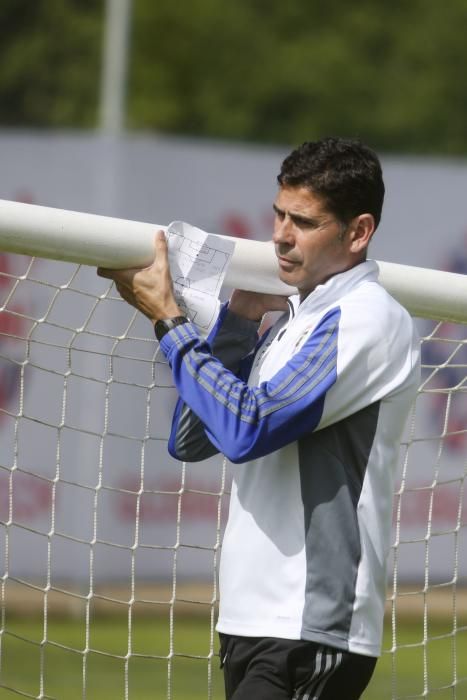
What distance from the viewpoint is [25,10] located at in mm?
19375

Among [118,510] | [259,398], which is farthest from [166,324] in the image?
[118,510]

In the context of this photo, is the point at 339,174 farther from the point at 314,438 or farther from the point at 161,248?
the point at 314,438

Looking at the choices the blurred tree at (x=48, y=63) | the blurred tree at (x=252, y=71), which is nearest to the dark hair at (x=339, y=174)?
the blurred tree at (x=48, y=63)

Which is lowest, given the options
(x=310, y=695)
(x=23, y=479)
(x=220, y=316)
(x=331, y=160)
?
(x=23, y=479)

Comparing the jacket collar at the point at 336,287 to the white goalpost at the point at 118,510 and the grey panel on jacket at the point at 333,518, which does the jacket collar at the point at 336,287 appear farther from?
the white goalpost at the point at 118,510

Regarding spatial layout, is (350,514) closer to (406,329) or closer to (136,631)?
(406,329)

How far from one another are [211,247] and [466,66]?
17477mm

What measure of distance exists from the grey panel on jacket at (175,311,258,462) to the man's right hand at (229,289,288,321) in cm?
2

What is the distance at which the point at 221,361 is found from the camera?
327 cm

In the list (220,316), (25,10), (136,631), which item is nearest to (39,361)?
(136,631)

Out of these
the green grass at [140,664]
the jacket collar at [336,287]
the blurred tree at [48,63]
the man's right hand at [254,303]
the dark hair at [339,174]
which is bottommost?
the green grass at [140,664]

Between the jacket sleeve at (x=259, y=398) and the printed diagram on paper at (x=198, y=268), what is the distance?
0.23 meters

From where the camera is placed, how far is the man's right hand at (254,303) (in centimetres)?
333

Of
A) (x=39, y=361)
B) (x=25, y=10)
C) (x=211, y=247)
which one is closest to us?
(x=211, y=247)
